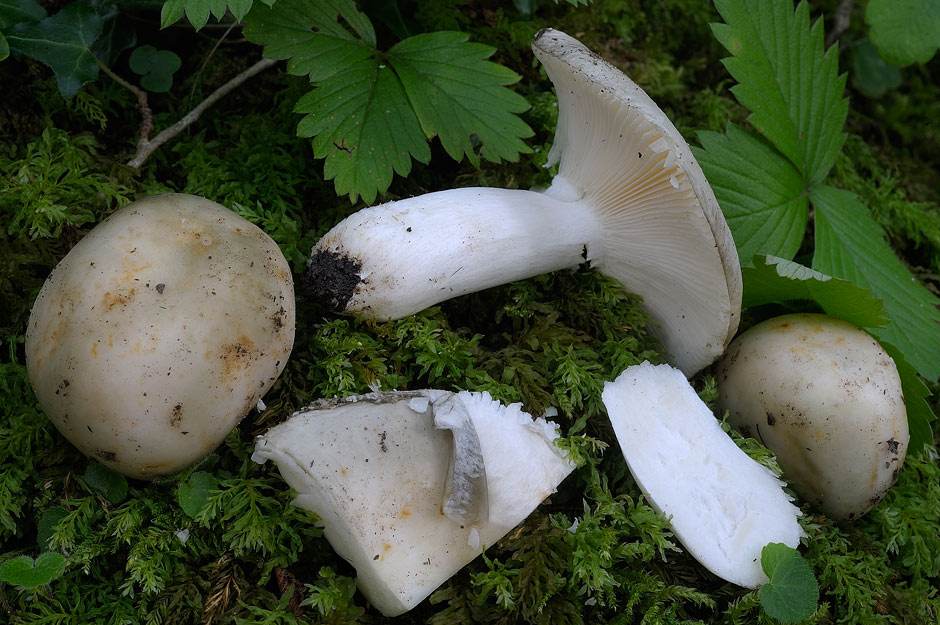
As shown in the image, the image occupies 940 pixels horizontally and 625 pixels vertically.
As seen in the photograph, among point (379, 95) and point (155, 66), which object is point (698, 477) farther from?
point (155, 66)

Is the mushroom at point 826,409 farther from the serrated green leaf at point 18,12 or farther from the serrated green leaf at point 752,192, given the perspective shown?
the serrated green leaf at point 18,12

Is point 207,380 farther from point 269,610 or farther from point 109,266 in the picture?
point 269,610

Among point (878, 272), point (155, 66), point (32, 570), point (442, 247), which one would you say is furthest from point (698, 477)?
point (155, 66)

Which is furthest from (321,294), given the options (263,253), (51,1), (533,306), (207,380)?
(51,1)

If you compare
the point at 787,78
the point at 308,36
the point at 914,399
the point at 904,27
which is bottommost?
the point at 914,399

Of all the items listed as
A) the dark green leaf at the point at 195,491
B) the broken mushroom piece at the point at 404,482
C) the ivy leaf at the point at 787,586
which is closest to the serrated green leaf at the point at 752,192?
the ivy leaf at the point at 787,586

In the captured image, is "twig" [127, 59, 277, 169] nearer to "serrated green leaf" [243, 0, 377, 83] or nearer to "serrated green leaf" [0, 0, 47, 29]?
"serrated green leaf" [243, 0, 377, 83]
